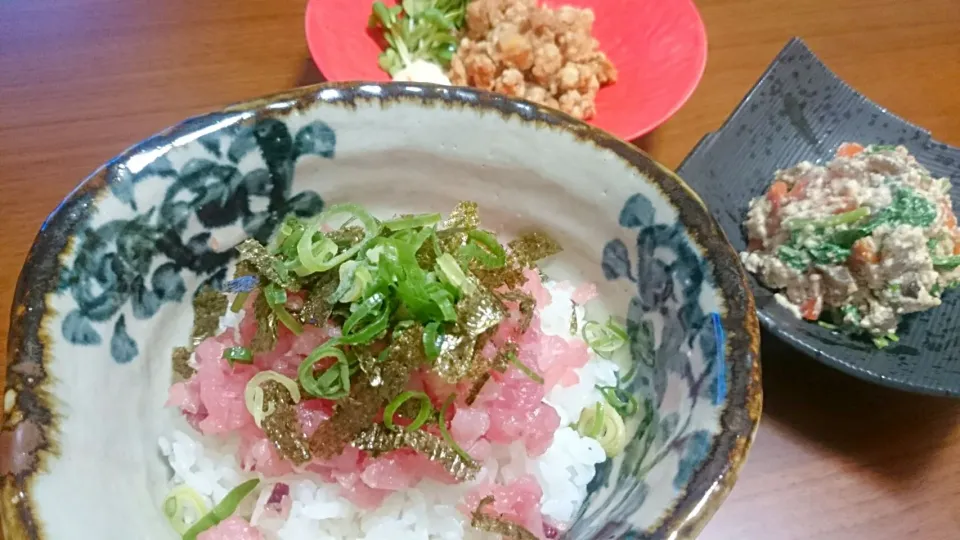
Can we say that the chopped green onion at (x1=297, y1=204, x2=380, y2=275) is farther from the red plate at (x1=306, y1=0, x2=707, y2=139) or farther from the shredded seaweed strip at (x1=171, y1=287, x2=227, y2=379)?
the red plate at (x1=306, y1=0, x2=707, y2=139)

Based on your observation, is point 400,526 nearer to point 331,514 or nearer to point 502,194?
point 331,514

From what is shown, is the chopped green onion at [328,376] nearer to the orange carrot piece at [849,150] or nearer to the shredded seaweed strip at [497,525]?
the shredded seaweed strip at [497,525]

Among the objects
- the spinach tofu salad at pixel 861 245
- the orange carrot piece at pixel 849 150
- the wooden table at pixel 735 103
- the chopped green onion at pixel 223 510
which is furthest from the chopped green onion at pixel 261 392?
the orange carrot piece at pixel 849 150

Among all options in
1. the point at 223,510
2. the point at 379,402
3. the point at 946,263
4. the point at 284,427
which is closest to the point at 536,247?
the point at 379,402

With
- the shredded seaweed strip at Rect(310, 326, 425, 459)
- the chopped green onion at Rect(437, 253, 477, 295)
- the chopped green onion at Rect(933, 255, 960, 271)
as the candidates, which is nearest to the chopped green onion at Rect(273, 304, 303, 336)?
the shredded seaweed strip at Rect(310, 326, 425, 459)

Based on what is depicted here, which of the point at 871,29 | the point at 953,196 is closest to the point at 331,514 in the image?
the point at 953,196

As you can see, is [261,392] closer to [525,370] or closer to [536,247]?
[525,370]
